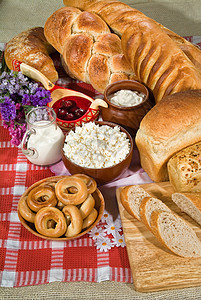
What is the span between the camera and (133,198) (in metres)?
1.62

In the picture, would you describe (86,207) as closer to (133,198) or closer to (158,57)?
(133,198)

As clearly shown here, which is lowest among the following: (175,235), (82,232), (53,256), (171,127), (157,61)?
(53,256)

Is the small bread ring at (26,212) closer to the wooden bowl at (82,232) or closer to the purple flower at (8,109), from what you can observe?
the wooden bowl at (82,232)

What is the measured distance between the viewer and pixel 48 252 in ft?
5.16

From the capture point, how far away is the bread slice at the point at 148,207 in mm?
1495

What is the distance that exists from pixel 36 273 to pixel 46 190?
36 centimetres

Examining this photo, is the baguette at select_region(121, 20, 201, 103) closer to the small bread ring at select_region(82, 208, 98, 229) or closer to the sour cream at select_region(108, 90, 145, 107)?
the sour cream at select_region(108, 90, 145, 107)

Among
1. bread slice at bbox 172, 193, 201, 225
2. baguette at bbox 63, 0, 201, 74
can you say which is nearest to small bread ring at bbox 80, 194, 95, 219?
bread slice at bbox 172, 193, 201, 225

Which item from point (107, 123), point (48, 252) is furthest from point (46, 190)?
point (107, 123)

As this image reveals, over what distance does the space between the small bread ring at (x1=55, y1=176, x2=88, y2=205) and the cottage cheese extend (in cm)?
16

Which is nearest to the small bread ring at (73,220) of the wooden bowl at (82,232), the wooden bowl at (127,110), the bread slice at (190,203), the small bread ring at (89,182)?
the wooden bowl at (82,232)

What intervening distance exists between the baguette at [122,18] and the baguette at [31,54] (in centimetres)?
42

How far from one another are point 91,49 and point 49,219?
45.9 inches

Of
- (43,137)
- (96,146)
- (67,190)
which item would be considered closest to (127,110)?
(96,146)
